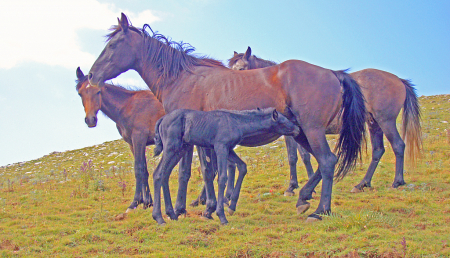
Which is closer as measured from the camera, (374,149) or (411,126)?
(374,149)

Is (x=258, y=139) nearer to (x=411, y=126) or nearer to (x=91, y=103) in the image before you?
(x=91, y=103)

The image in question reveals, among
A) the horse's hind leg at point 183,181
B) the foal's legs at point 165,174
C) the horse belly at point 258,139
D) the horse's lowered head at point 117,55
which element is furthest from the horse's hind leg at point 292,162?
the horse's lowered head at point 117,55

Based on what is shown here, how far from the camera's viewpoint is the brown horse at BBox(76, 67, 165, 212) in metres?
8.02

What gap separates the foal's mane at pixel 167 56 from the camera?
700 centimetres

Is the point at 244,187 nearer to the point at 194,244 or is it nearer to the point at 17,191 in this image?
the point at 194,244

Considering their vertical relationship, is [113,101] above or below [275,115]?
above

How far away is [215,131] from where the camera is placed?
596cm

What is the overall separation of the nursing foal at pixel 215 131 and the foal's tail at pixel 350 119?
104cm

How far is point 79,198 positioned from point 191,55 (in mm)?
4799

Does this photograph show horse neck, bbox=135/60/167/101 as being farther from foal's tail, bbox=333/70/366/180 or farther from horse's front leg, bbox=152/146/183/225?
foal's tail, bbox=333/70/366/180

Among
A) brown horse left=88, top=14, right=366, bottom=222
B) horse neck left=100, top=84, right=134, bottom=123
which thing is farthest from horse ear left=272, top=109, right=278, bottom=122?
horse neck left=100, top=84, right=134, bottom=123

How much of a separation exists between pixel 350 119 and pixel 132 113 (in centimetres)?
470

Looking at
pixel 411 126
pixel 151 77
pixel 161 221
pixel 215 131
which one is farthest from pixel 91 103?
pixel 411 126

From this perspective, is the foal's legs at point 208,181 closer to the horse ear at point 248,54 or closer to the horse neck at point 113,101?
the horse neck at point 113,101
